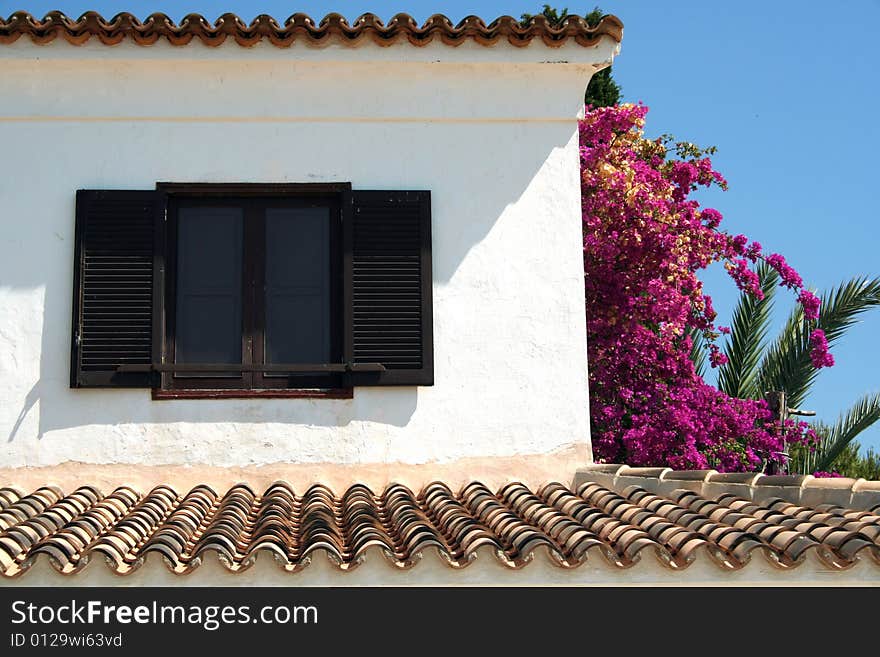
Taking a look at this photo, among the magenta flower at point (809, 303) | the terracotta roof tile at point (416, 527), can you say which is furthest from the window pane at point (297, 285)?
the magenta flower at point (809, 303)

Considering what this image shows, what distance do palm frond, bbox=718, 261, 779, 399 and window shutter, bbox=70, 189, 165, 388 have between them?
A: 31.1ft

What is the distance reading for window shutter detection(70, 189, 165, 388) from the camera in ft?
29.3

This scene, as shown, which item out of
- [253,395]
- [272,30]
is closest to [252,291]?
[253,395]

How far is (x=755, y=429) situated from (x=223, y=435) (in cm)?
685

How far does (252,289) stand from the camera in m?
9.14

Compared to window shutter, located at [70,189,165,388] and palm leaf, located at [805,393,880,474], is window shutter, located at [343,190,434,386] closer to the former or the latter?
window shutter, located at [70,189,165,388]

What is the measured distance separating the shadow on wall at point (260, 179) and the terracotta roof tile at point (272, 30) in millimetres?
638

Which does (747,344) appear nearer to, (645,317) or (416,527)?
(645,317)

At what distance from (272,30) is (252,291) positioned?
1.82m

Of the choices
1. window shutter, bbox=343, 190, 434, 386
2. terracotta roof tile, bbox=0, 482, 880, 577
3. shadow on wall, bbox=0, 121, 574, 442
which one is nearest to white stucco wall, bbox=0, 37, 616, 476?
shadow on wall, bbox=0, 121, 574, 442

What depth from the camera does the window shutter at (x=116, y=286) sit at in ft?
29.3

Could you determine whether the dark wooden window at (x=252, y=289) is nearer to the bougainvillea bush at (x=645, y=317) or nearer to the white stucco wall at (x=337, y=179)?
the white stucco wall at (x=337, y=179)

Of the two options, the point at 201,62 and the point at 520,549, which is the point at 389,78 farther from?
the point at 520,549
